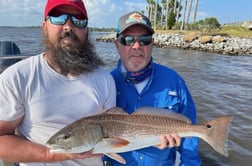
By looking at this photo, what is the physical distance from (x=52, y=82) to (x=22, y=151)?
609 millimetres

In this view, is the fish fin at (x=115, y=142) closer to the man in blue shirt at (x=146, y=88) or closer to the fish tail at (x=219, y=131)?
the man in blue shirt at (x=146, y=88)

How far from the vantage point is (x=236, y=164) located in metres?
6.33

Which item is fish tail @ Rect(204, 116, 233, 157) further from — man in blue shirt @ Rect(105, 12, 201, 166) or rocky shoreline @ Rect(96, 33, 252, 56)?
rocky shoreline @ Rect(96, 33, 252, 56)

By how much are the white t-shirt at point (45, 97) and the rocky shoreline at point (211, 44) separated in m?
30.2

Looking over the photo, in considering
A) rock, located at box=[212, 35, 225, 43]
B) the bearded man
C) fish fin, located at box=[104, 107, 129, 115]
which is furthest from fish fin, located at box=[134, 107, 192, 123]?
rock, located at box=[212, 35, 225, 43]

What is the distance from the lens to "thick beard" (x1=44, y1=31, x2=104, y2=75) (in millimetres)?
2717

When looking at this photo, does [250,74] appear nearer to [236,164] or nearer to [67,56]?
[236,164]

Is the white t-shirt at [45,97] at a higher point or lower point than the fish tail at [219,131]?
higher

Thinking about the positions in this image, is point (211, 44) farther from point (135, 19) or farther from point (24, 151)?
point (24, 151)

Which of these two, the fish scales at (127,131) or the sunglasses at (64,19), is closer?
the fish scales at (127,131)

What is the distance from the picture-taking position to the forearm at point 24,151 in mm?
2461

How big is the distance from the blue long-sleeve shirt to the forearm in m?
0.85

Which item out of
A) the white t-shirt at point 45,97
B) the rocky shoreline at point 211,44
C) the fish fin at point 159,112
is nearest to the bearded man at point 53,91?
the white t-shirt at point 45,97

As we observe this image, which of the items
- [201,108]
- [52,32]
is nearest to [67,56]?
[52,32]
